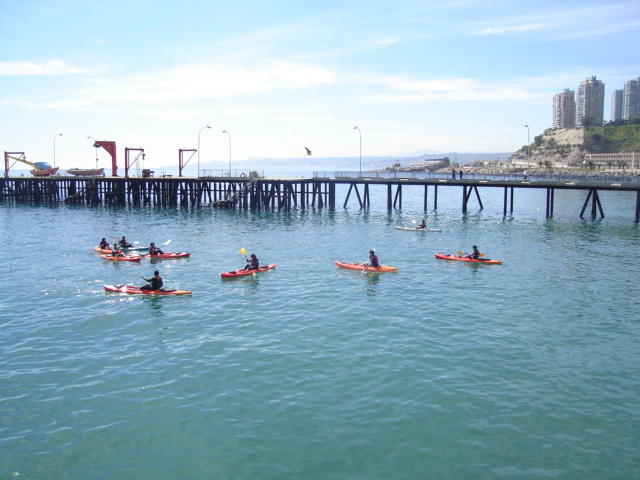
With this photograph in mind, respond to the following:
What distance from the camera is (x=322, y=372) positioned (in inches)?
723

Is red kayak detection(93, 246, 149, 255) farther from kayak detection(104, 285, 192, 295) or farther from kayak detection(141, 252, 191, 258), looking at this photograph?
kayak detection(104, 285, 192, 295)

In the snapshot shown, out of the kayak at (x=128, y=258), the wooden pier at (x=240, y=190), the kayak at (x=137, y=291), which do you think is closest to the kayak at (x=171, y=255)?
the kayak at (x=128, y=258)

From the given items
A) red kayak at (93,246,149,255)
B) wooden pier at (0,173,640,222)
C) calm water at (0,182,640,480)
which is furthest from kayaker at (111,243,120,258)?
wooden pier at (0,173,640,222)

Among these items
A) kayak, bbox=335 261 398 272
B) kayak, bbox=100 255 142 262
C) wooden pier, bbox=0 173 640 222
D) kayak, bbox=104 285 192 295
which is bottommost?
kayak, bbox=104 285 192 295

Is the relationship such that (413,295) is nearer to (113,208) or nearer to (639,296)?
(639,296)

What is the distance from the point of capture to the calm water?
1345 cm

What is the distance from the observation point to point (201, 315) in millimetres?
25047

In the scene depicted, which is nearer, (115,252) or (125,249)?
(115,252)

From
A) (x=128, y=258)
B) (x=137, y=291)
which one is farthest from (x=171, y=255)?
(x=137, y=291)

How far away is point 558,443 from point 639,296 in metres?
18.8

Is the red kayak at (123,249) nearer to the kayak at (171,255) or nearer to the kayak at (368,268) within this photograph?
the kayak at (171,255)

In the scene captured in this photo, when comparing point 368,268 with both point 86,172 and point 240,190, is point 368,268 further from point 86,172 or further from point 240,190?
point 86,172

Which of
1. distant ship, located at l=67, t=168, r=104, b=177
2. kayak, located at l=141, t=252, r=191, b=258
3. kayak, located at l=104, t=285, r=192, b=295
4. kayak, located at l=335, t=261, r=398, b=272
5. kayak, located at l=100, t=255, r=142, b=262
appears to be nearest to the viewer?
kayak, located at l=104, t=285, r=192, b=295

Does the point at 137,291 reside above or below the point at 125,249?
below
